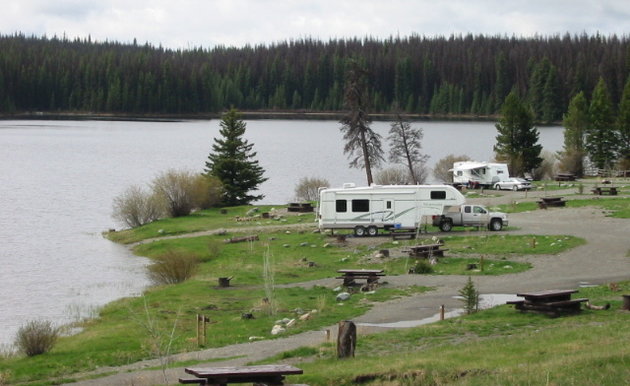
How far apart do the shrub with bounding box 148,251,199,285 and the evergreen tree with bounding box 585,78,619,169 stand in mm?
52866

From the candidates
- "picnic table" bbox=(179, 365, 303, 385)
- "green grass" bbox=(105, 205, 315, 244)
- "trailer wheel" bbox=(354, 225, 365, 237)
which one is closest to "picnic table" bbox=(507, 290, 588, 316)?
"picnic table" bbox=(179, 365, 303, 385)

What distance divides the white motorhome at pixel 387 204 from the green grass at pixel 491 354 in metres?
20.4

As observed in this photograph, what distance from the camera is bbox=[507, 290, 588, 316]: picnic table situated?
26016 mm

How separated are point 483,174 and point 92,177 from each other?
41506mm

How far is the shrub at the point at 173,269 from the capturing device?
131 feet

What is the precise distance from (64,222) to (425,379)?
50643 millimetres

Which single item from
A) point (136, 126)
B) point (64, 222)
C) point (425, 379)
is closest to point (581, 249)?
Answer: point (425, 379)

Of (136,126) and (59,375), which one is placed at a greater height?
(136,126)

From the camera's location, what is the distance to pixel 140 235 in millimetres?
57031

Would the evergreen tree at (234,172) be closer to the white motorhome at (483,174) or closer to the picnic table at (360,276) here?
the white motorhome at (483,174)

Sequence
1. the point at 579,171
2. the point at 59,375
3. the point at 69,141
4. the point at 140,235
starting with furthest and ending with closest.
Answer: the point at 69,141, the point at 579,171, the point at 140,235, the point at 59,375

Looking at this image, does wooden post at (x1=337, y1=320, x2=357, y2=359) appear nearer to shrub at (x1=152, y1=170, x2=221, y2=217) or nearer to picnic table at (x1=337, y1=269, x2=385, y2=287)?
picnic table at (x1=337, y1=269, x2=385, y2=287)

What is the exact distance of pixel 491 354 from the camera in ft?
63.7

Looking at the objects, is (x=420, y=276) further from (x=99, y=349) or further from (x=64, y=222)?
(x=64, y=222)
